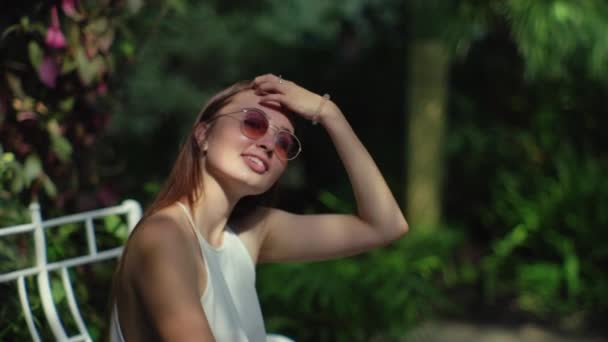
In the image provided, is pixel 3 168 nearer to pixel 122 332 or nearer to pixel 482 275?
pixel 122 332

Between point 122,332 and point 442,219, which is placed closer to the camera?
point 122,332

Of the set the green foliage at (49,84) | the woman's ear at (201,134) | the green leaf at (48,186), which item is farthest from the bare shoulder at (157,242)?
the green leaf at (48,186)

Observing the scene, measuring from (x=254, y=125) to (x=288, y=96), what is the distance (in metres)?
0.14

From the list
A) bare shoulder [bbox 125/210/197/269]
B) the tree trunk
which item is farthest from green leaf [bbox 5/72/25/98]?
the tree trunk

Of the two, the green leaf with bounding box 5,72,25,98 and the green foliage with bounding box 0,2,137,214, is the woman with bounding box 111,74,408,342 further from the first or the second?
the green leaf with bounding box 5,72,25,98

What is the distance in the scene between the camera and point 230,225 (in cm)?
258

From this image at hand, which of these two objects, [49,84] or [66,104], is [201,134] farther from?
[66,104]

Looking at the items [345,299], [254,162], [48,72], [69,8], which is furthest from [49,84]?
[345,299]

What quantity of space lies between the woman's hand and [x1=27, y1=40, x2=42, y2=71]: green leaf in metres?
A: 1.28

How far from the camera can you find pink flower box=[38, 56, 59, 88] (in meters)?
3.39

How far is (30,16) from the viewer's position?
346 centimetres

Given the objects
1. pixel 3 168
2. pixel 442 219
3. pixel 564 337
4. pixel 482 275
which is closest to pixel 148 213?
pixel 3 168

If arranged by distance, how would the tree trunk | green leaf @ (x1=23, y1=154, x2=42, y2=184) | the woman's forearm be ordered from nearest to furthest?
the woman's forearm, green leaf @ (x1=23, y1=154, x2=42, y2=184), the tree trunk

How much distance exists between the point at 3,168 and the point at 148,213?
97 centimetres
